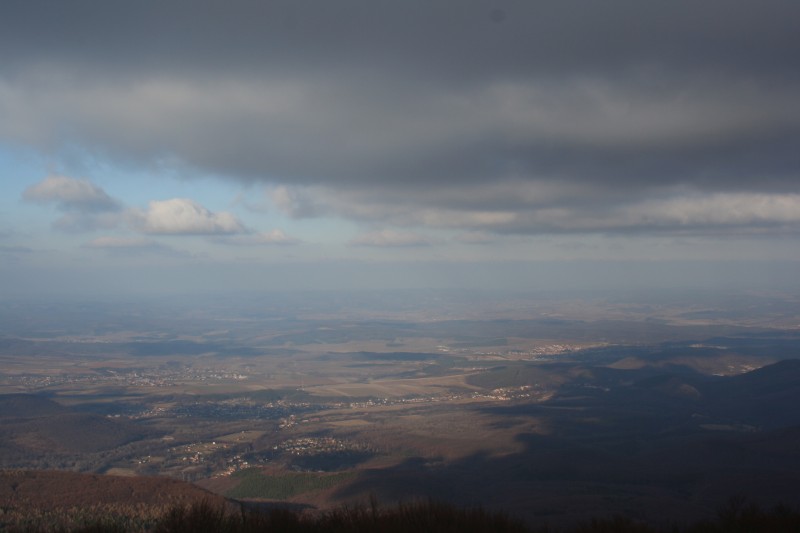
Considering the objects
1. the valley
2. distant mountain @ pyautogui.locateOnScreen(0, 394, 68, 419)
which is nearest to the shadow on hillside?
the valley

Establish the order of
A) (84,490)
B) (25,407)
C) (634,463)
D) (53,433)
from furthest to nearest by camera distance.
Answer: (25,407) < (53,433) < (634,463) < (84,490)

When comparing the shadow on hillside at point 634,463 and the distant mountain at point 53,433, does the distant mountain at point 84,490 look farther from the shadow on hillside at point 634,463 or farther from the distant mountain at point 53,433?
the distant mountain at point 53,433

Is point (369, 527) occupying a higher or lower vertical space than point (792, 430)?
higher

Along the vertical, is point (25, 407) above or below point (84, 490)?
below

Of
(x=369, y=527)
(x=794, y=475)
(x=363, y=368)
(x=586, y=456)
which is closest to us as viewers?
(x=369, y=527)

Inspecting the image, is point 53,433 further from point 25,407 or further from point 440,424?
point 440,424

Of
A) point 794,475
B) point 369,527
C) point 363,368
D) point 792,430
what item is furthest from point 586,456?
point 363,368

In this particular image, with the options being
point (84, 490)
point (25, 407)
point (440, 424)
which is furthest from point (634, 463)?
point (25, 407)

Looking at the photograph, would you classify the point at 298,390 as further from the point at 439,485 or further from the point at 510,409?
the point at 439,485

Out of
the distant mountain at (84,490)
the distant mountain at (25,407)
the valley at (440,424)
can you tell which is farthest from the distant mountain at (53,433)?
the distant mountain at (84,490)

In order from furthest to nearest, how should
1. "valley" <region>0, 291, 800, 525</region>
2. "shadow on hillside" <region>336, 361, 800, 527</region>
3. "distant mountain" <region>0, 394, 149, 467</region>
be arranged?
"distant mountain" <region>0, 394, 149, 467</region> → "valley" <region>0, 291, 800, 525</region> → "shadow on hillside" <region>336, 361, 800, 527</region>

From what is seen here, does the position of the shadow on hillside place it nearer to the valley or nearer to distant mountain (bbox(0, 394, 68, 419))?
the valley
